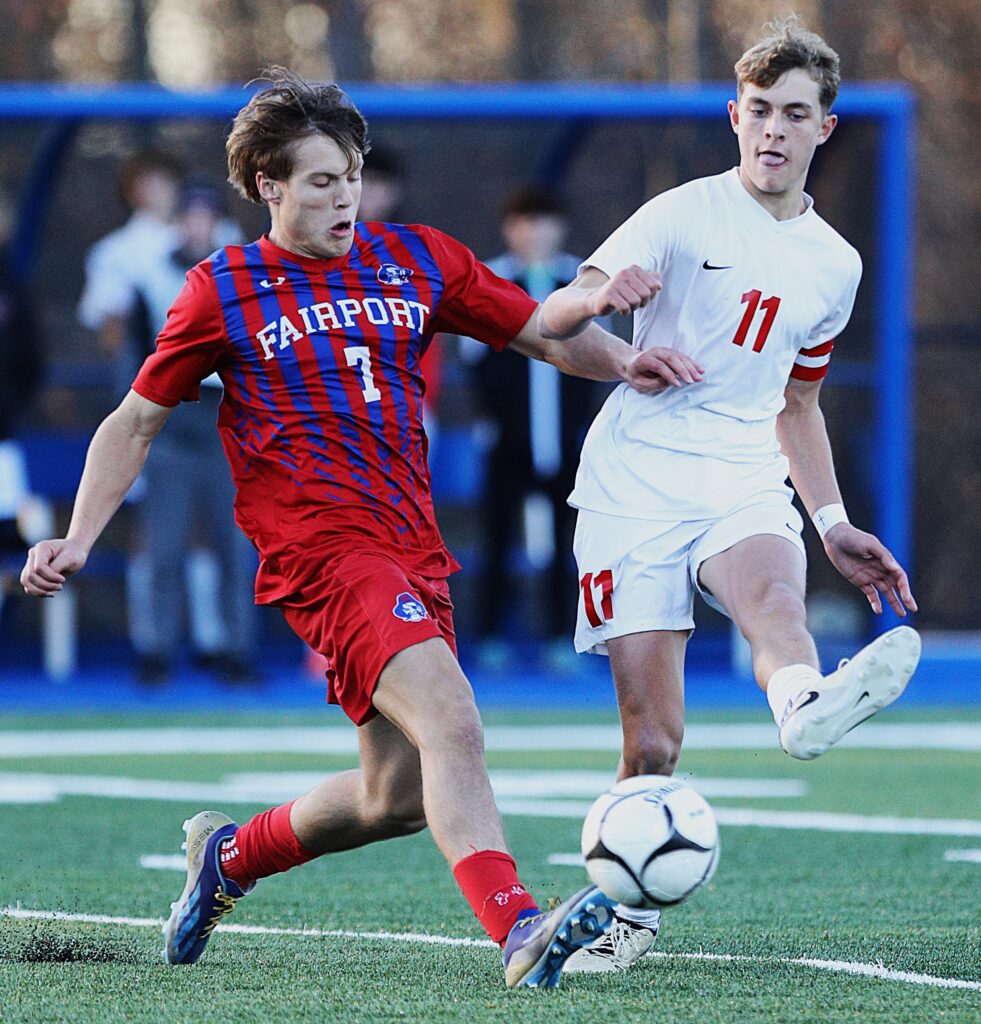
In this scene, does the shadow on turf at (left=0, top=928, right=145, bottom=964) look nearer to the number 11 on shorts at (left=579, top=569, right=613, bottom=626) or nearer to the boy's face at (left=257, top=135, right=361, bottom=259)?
the number 11 on shorts at (left=579, top=569, right=613, bottom=626)

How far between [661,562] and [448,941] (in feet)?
3.56

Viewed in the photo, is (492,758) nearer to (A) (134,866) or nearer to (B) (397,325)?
(A) (134,866)

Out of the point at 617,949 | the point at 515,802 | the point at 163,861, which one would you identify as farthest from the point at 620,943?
the point at 515,802

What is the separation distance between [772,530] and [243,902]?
2.04m

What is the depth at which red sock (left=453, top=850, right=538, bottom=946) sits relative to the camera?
410 centimetres

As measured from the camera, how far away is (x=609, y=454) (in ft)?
16.2

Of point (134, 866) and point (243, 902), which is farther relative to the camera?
point (134, 866)

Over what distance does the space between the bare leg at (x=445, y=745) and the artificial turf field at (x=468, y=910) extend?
1.08 ft

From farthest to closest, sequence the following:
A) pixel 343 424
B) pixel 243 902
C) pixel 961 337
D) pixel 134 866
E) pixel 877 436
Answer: pixel 961 337 < pixel 877 436 < pixel 134 866 < pixel 243 902 < pixel 343 424

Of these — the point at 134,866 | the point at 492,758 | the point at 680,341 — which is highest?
the point at 680,341

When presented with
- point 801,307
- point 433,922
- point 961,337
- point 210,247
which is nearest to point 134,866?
point 433,922

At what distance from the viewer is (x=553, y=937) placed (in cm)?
399

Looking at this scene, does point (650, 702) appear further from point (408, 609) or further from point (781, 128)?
point (781, 128)

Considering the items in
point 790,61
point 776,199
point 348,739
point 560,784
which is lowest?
point 348,739
